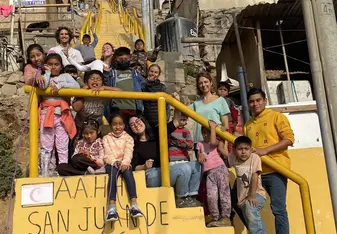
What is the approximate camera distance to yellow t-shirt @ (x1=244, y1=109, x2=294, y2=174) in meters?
4.76

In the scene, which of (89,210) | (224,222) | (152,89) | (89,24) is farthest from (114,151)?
(89,24)

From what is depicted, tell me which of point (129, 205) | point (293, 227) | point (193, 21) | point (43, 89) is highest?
point (193, 21)

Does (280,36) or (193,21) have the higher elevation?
(193,21)

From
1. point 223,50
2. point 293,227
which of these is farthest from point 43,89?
point 223,50

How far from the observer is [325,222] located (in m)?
6.65

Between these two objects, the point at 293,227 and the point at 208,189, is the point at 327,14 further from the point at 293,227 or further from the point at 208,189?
the point at 293,227

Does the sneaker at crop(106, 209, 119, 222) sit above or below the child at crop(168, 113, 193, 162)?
below

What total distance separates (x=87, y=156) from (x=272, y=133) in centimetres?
200

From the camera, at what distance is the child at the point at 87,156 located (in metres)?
4.67

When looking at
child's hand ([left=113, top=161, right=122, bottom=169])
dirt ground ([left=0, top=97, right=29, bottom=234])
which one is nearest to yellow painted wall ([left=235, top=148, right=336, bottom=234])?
child's hand ([left=113, top=161, right=122, bottom=169])

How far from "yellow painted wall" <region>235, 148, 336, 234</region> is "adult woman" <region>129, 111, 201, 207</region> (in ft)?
5.36

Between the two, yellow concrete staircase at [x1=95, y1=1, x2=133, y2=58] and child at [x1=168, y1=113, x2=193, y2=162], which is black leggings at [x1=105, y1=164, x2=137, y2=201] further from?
yellow concrete staircase at [x1=95, y1=1, x2=133, y2=58]

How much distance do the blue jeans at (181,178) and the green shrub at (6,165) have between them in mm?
6182

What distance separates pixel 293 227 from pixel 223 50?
6.86m
